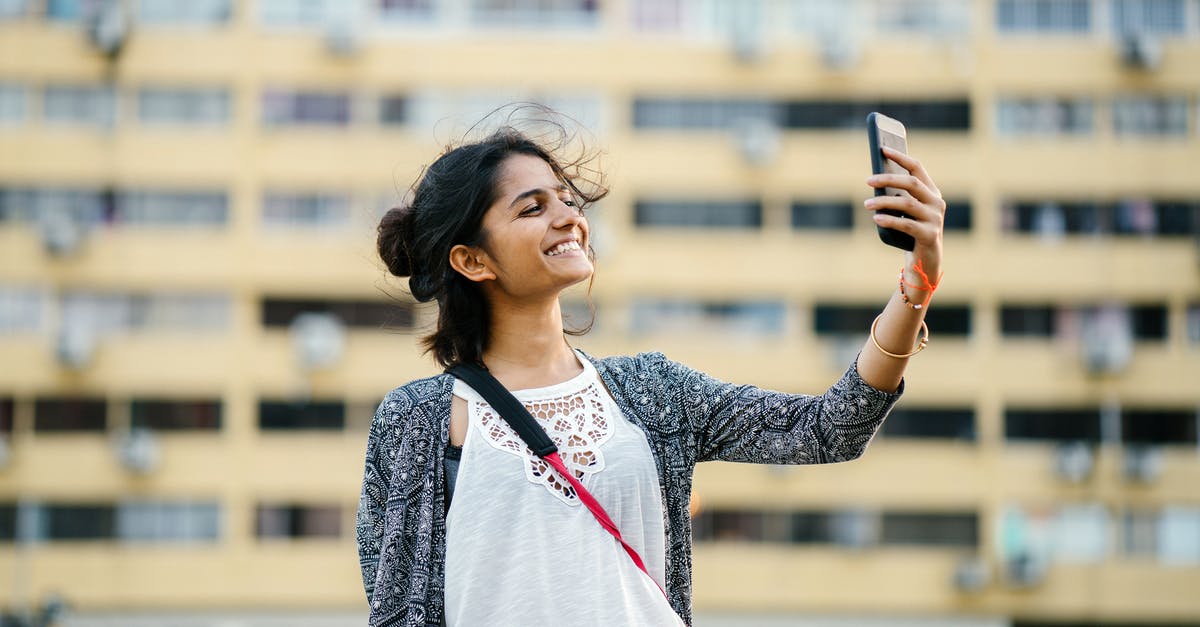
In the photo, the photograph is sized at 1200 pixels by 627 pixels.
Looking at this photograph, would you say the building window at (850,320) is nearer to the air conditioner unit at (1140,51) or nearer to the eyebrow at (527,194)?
the air conditioner unit at (1140,51)

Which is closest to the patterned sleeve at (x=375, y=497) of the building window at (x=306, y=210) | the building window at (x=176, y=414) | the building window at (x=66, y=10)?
the building window at (x=306, y=210)

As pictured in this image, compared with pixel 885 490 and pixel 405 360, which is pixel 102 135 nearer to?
pixel 405 360

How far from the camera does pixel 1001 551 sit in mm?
23328

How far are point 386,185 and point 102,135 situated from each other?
453cm

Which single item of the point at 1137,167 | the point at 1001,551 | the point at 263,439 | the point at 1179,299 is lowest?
the point at 1001,551

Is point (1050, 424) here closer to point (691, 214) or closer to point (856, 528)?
point (856, 528)

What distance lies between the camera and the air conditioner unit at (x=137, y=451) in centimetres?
2305

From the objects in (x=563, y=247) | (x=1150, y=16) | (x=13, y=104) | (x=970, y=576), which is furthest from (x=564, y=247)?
(x=1150, y=16)

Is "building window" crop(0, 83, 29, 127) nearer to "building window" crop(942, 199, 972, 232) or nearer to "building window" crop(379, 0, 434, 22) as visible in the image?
"building window" crop(379, 0, 434, 22)

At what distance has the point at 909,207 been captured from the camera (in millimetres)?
2252

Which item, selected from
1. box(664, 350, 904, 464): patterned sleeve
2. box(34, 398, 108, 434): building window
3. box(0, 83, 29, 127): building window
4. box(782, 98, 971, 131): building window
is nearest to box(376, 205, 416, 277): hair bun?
box(664, 350, 904, 464): patterned sleeve

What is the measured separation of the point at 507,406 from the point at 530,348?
0.16 meters

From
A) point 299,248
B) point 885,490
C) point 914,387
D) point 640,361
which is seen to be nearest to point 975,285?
point 914,387

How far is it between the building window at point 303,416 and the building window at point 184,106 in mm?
4603
